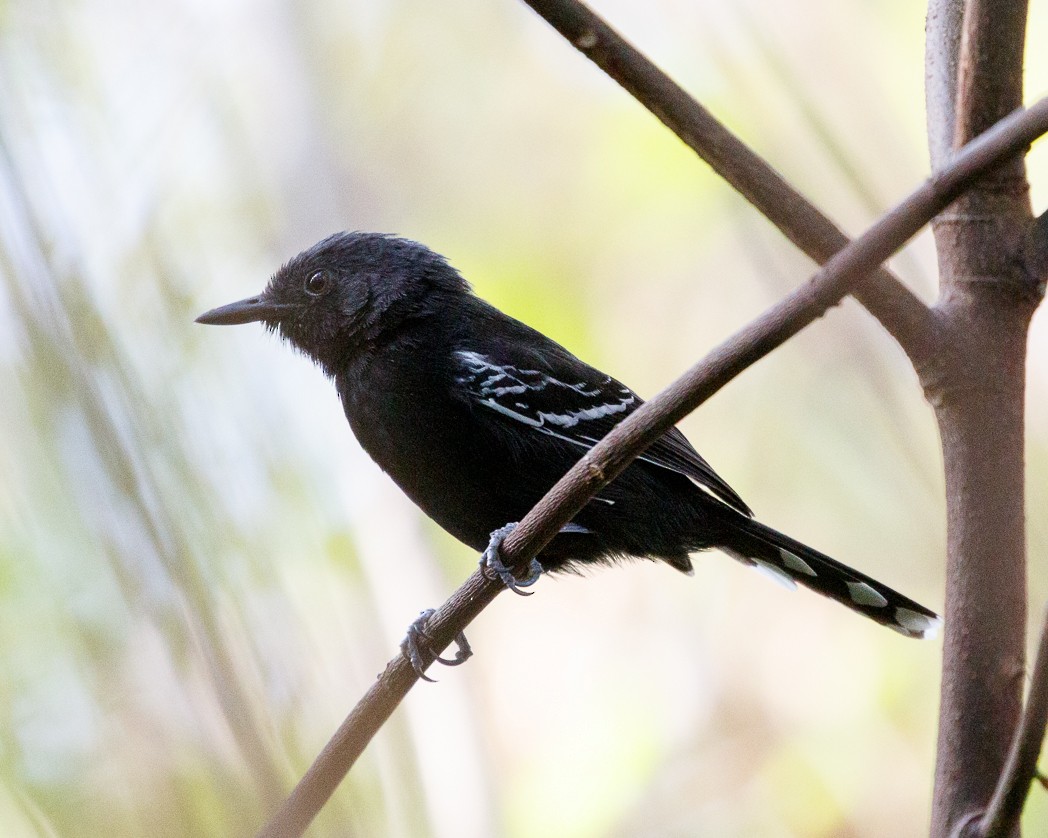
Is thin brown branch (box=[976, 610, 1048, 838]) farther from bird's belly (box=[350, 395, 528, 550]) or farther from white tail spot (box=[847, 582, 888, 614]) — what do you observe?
white tail spot (box=[847, 582, 888, 614])

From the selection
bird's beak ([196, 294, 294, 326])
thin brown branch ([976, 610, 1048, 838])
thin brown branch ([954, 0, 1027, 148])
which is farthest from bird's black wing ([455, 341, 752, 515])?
thin brown branch ([976, 610, 1048, 838])

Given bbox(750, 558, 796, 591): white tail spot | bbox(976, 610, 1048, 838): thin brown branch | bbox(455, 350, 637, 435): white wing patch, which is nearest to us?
bbox(976, 610, 1048, 838): thin brown branch

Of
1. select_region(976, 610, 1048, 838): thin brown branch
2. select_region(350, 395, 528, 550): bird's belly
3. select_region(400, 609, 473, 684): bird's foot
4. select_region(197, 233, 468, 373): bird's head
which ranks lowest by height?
select_region(976, 610, 1048, 838): thin brown branch

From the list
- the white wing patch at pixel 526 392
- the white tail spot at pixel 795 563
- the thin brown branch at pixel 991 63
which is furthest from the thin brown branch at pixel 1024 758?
the white tail spot at pixel 795 563

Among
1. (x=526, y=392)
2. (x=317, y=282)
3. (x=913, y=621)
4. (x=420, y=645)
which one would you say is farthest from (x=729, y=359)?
(x=317, y=282)

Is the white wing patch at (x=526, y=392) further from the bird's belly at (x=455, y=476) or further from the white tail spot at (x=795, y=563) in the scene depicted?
the white tail spot at (x=795, y=563)

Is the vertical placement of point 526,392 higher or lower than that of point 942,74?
lower

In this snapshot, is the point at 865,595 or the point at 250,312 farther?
the point at 250,312

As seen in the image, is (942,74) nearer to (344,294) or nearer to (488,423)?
(488,423)
